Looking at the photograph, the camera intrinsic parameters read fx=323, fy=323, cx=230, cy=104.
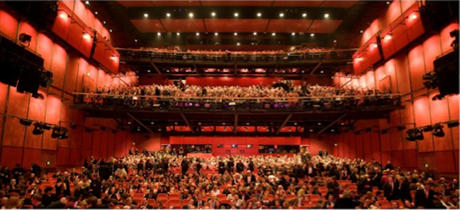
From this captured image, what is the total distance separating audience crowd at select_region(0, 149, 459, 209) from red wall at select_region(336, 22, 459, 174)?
153 cm

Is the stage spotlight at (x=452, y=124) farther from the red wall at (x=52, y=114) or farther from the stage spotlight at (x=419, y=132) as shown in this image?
the red wall at (x=52, y=114)

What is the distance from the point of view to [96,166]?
629 inches

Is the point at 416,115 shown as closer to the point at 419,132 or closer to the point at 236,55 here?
the point at 419,132

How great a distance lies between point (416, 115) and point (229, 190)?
37.4ft

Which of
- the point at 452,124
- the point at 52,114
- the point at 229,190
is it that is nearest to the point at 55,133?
the point at 52,114

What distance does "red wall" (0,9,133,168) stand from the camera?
13727mm

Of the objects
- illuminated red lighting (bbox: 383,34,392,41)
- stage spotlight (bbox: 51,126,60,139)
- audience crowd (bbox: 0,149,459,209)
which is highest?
illuminated red lighting (bbox: 383,34,392,41)

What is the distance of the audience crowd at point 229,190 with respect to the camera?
9203 millimetres

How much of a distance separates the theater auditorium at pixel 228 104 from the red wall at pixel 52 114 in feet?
0.26

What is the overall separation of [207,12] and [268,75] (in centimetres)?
806

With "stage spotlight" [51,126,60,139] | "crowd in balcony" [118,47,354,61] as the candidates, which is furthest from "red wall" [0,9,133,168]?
"crowd in balcony" [118,47,354,61]

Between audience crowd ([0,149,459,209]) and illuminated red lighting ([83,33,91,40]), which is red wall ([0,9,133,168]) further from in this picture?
audience crowd ([0,149,459,209])

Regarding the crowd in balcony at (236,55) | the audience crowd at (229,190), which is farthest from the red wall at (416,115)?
the crowd in balcony at (236,55)

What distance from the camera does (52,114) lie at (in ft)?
56.0
